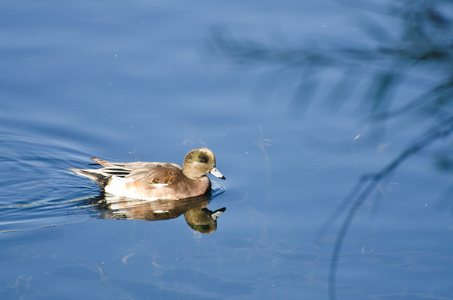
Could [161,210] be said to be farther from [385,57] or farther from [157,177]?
[385,57]

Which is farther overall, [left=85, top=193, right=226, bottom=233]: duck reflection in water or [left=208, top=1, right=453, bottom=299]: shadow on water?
[left=85, top=193, right=226, bottom=233]: duck reflection in water

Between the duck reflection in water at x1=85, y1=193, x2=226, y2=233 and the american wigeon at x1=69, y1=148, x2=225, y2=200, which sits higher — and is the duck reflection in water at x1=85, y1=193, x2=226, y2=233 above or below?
below

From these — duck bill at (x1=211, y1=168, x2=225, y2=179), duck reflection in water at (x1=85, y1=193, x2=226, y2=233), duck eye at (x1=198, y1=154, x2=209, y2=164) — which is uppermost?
duck eye at (x1=198, y1=154, x2=209, y2=164)

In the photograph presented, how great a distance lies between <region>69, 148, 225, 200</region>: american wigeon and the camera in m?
8.31

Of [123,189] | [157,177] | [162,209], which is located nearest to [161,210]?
[162,209]

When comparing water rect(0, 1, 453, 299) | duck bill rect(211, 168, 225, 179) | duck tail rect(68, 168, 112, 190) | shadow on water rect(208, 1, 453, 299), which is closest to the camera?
shadow on water rect(208, 1, 453, 299)

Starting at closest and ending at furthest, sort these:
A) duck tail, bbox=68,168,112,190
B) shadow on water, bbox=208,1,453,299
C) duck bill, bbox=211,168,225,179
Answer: shadow on water, bbox=208,1,453,299 → duck bill, bbox=211,168,225,179 → duck tail, bbox=68,168,112,190

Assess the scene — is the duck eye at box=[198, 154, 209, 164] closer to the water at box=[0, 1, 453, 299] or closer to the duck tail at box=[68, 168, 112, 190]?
the water at box=[0, 1, 453, 299]

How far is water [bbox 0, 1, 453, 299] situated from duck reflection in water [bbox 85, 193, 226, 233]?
37 mm

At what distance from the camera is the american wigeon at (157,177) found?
8.31 meters

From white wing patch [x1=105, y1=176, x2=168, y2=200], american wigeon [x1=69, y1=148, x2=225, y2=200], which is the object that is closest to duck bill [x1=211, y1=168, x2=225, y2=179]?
american wigeon [x1=69, y1=148, x2=225, y2=200]

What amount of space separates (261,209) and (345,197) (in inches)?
38.2

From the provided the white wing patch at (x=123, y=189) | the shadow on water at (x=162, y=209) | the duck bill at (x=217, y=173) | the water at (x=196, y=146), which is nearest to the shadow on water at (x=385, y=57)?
the water at (x=196, y=146)

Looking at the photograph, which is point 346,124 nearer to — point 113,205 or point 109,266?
point 113,205
